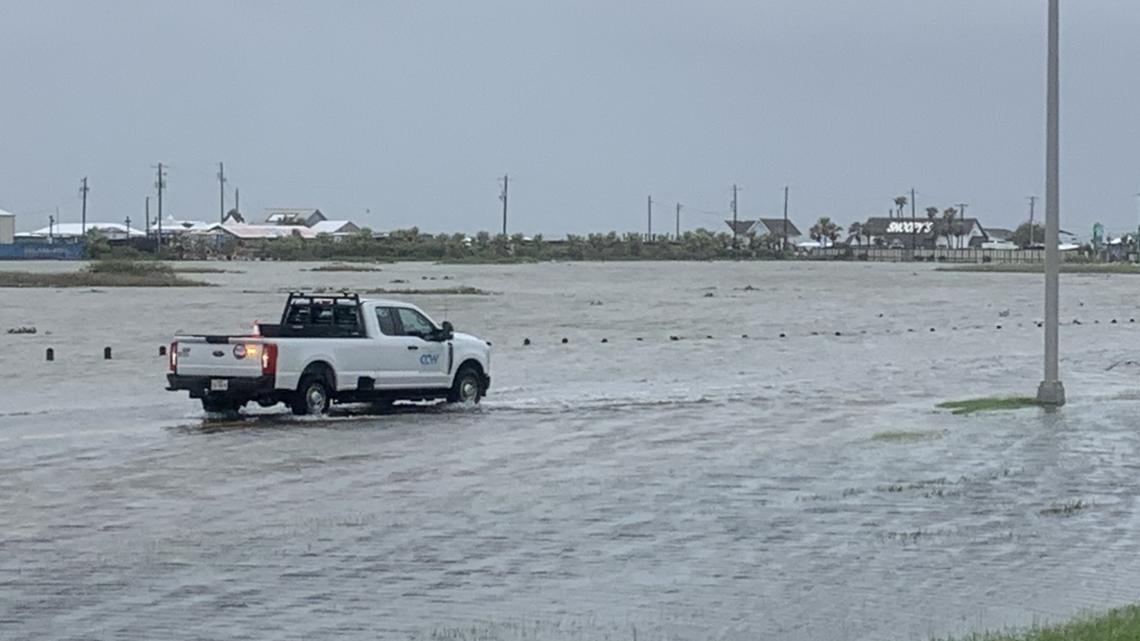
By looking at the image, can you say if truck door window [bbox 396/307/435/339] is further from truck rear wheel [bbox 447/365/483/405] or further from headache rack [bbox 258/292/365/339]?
headache rack [bbox 258/292/365/339]

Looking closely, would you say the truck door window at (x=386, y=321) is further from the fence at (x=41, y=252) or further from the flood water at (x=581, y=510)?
the fence at (x=41, y=252)

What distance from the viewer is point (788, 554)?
15.1 m

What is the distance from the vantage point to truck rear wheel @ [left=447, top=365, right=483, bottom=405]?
30.7 m

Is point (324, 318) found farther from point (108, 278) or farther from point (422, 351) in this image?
point (108, 278)

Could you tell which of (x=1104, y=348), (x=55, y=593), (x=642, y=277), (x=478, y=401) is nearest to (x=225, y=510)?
(x=55, y=593)

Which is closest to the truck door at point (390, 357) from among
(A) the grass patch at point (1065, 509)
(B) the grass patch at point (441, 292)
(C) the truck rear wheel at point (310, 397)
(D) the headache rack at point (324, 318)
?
(D) the headache rack at point (324, 318)

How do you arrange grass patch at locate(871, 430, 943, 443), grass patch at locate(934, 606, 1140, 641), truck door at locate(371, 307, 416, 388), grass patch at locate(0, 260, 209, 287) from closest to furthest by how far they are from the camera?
grass patch at locate(934, 606, 1140, 641), grass patch at locate(871, 430, 943, 443), truck door at locate(371, 307, 416, 388), grass patch at locate(0, 260, 209, 287)

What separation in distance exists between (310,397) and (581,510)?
36.2ft

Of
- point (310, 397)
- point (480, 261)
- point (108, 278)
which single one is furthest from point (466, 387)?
point (480, 261)

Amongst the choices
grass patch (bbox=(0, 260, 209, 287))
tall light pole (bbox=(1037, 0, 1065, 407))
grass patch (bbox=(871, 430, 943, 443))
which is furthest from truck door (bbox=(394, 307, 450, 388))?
grass patch (bbox=(0, 260, 209, 287))

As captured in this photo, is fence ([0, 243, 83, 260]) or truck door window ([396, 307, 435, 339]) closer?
truck door window ([396, 307, 435, 339])

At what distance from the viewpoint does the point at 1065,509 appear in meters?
17.9

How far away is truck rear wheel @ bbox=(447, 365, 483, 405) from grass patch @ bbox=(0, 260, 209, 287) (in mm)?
74923

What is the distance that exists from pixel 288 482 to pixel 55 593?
6.71 metres
